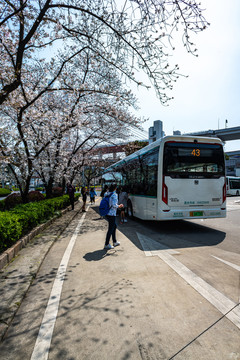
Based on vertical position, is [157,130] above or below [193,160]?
above

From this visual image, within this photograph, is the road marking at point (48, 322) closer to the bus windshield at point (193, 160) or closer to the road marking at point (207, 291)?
the road marking at point (207, 291)

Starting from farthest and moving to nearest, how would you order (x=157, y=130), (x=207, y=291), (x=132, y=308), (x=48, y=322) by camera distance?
(x=157, y=130), (x=207, y=291), (x=132, y=308), (x=48, y=322)

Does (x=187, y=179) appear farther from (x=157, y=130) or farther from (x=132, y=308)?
(x=157, y=130)

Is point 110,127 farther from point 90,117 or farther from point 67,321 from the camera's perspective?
point 67,321

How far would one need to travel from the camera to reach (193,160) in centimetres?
776

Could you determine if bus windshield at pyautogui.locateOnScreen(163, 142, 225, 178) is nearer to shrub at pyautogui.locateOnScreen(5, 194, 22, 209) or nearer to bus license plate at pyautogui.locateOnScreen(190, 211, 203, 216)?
bus license plate at pyautogui.locateOnScreen(190, 211, 203, 216)

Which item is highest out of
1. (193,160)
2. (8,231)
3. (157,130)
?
(157,130)

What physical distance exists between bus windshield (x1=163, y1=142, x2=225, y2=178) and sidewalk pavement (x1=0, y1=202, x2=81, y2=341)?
4.67 m

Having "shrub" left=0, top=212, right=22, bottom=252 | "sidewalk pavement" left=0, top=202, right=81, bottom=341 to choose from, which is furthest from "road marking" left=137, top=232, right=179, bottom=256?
"shrub" left=0, top=212, right=22, bottom=252

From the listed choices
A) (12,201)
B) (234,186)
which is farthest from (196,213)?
(234,186)

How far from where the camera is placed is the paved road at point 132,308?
2.31 m

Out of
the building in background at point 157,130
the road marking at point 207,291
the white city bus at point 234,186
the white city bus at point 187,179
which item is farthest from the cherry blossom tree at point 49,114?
the white city bus at point 234,186

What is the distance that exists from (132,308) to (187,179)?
544 centimetres

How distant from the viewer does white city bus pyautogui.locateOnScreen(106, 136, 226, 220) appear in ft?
24.8
